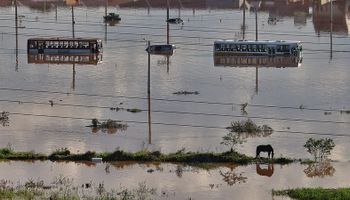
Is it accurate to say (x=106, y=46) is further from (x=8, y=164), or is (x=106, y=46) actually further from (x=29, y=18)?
(x=8, y=164)

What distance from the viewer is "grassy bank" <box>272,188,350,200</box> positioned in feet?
28.4

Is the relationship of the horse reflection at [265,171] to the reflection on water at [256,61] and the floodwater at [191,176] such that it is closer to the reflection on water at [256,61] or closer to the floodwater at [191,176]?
the floodwater at [191,176]

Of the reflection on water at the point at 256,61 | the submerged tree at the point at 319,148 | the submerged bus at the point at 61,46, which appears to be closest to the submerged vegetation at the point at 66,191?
the submerged tree at the point at 319,148

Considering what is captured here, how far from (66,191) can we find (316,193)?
113 inches

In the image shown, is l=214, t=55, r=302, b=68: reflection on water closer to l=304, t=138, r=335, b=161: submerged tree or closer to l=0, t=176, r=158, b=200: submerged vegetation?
l=304, t=138, r=335, b=161: submerged tree

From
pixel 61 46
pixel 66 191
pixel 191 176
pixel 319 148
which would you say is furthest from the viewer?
pixel 61 46

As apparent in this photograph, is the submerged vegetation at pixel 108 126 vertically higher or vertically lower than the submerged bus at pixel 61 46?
lower

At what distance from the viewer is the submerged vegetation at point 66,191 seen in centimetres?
870

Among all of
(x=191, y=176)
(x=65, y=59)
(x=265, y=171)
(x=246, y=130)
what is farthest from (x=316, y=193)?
(x=65, y=59)

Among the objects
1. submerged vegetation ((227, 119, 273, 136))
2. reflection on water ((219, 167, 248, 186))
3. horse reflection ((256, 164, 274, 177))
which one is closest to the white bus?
submerged vegetation ((227, 119, 273, 136))

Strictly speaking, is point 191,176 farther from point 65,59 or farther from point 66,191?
point 65,59

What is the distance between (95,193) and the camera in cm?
904

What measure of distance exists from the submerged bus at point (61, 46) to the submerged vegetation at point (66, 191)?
38.1 feet

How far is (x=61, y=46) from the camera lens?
21.0m
